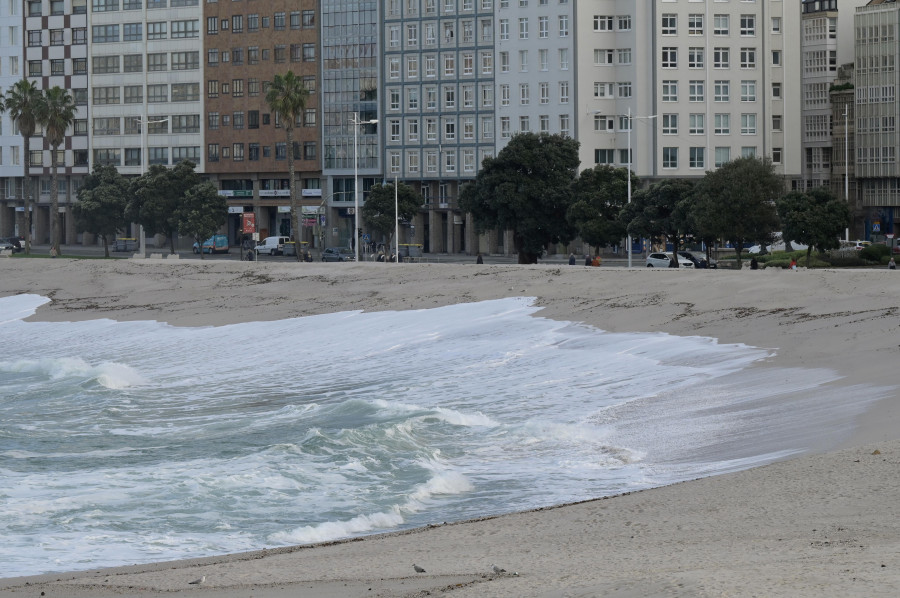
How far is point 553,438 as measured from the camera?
2644cm

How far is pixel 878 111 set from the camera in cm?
12100

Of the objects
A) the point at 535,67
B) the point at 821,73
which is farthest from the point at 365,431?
the point at 821,73

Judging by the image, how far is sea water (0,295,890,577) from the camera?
2070cm

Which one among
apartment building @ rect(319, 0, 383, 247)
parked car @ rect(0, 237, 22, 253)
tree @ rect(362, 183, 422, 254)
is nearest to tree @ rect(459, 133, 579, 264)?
tree @ rect(362, 183, 422, 254)

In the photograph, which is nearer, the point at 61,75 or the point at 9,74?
the point at 61,75

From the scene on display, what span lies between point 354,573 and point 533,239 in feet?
245

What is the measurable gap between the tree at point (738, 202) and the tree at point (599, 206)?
684cm

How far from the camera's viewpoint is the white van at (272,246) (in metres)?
121

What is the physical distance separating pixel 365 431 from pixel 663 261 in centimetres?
6314

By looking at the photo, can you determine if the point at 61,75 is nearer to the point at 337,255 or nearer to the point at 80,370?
the point at 337,255

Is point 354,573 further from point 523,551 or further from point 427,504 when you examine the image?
point 427,504

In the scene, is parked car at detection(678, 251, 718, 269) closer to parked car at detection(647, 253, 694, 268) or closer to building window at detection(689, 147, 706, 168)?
parked car at detection(647, 253, 694, 268)

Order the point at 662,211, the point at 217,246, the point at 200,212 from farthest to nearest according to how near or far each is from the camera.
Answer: the point at 217,246 → the point at 200,212 → the point at 662,211

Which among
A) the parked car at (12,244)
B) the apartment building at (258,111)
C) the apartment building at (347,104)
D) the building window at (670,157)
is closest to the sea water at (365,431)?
the building window at (670,157)
